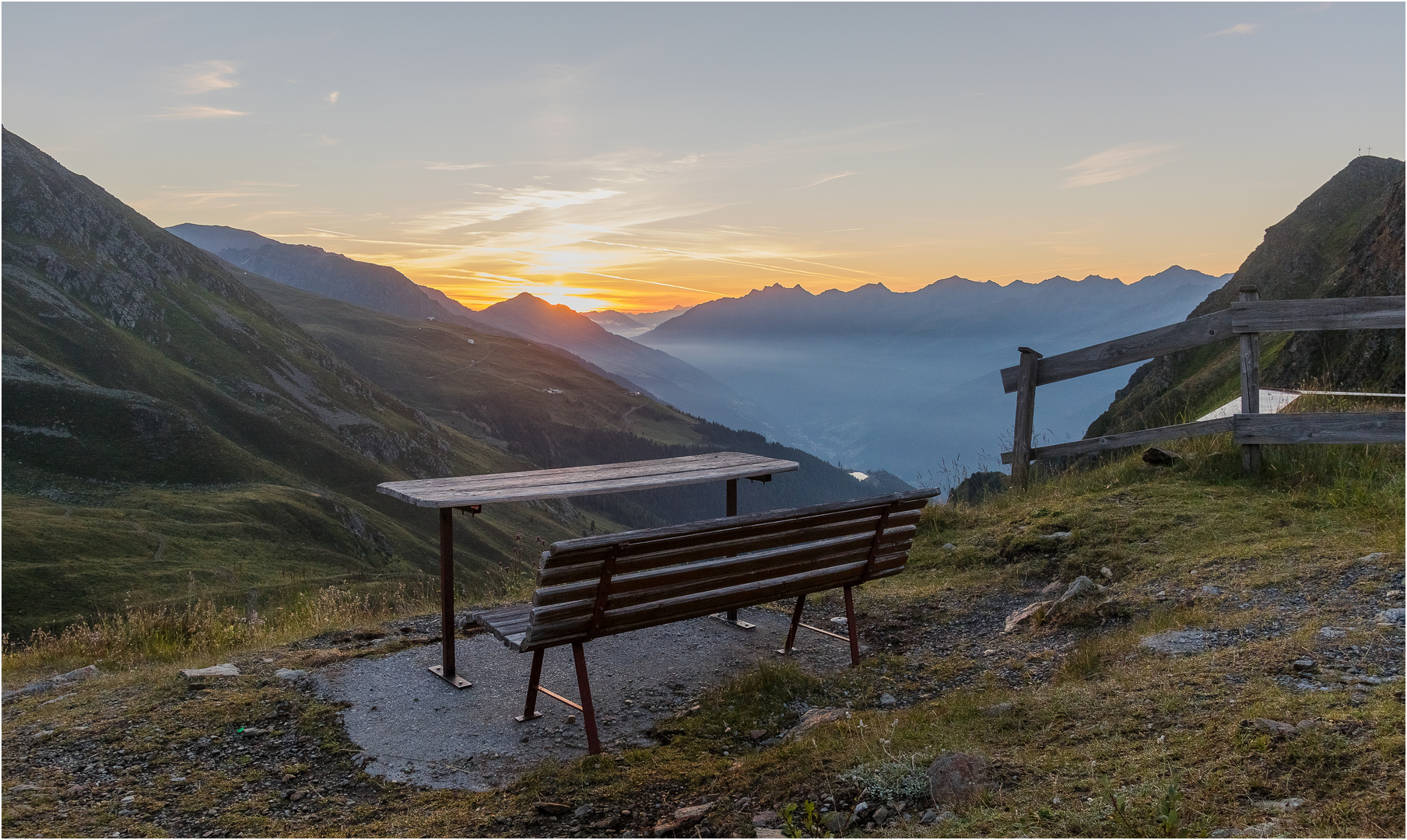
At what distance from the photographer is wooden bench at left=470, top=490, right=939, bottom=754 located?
4672 mm

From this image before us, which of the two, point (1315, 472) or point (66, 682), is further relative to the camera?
point (1315, 472)

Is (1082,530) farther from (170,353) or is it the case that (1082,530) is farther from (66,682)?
(170,353)

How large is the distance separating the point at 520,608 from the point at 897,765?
129 inches

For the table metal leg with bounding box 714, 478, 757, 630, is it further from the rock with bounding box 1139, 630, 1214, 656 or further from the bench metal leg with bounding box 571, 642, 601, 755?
the rock with bounding box 1139, 630, 1214, 656

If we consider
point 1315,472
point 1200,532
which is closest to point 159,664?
point 1200,532

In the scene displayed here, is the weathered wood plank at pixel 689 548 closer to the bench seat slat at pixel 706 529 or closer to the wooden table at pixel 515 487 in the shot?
the bench seat slat at pixel 706 529

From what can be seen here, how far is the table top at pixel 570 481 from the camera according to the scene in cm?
564

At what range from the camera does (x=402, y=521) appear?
81625 mm

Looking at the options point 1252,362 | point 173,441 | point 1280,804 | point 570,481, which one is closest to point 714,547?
point 570,481

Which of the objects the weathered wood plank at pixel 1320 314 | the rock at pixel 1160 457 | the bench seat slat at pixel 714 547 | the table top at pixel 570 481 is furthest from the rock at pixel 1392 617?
the rock at pixel 1160 457

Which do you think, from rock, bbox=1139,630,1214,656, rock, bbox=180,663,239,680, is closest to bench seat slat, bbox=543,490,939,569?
rock, bbox=1139,630,1214,656

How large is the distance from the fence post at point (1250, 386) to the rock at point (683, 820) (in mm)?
7280

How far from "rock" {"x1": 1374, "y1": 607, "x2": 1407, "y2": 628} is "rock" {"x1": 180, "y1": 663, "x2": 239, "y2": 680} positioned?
7.04 m

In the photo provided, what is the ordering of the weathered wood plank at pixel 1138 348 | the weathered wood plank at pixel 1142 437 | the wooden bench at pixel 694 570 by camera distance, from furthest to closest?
the weathered wood plank at pixel 1138 348 < the weathered wood plank at pixel 1142 437 < the wooden bench at pixel 694 570
